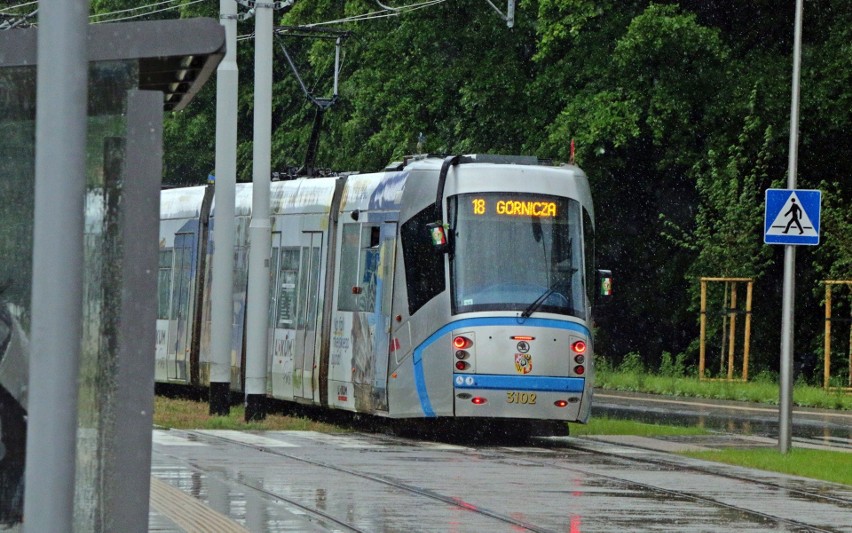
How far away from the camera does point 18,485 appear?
24.3ft

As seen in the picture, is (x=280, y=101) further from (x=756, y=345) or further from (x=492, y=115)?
(x=756, y=345)

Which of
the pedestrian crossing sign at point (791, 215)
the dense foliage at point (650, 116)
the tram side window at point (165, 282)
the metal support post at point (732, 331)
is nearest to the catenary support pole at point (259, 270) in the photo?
the pedestrian crossing sign at point (791, 215)

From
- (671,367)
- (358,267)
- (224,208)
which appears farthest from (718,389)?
(224,208)

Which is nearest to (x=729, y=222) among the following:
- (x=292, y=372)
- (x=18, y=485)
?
(x=292, y=372)

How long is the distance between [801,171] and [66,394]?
33.2m

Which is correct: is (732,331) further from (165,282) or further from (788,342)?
(788,342)

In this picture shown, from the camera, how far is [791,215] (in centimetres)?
1962

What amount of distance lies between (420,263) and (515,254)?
1099 mm

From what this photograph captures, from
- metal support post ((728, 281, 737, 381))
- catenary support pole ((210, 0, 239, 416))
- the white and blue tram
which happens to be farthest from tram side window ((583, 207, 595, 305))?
metal support post ((728, 281, 737, 381))

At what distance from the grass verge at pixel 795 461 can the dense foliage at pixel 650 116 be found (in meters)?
14.8

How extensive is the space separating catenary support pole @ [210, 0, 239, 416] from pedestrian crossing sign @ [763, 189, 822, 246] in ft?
22.2

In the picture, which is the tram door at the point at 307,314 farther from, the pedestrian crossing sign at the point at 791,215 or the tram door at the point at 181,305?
the pedestrian crossing sign at the point at 791,215

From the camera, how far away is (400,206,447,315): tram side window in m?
20.8

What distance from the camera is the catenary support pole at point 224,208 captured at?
2269 cm
